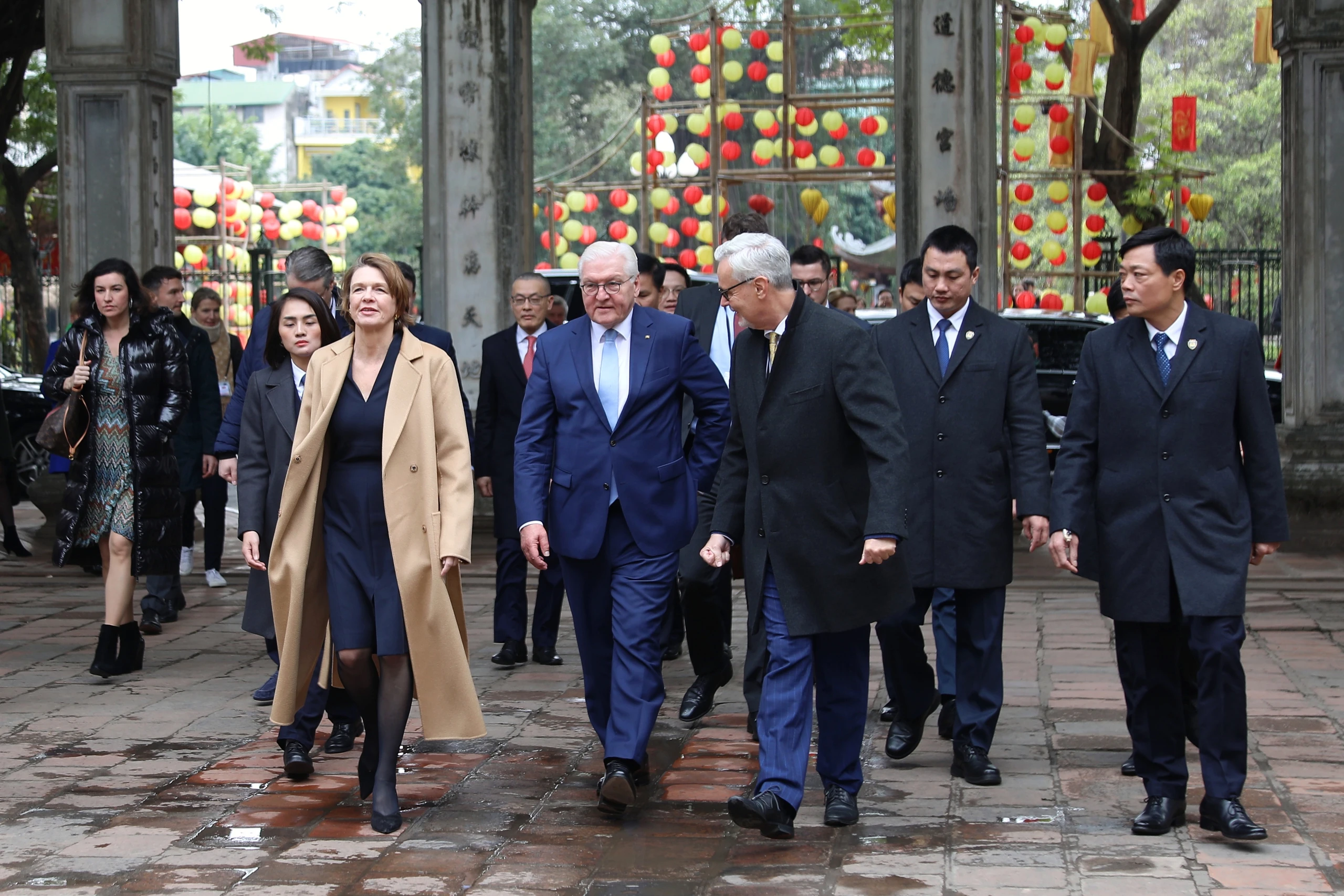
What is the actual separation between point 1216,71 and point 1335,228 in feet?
94.5

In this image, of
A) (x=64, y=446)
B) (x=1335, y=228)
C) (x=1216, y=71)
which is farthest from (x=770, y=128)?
(x=1216, y=71)

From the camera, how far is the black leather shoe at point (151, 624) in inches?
329

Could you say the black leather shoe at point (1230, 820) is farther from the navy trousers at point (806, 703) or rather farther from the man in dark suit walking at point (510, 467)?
the man in dark suit walking at point (510, 467)

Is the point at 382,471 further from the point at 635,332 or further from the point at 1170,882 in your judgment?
the point at 1170,882

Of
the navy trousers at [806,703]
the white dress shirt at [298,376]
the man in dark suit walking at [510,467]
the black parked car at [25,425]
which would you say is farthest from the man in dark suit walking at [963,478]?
the black parked car at [25,425]

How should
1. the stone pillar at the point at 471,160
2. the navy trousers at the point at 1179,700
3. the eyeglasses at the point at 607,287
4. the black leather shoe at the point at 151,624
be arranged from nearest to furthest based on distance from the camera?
the navy trousers at the point at 1179,700
the eyeglasses at the point at 607,287
the black leather shoe at the point at 151,624
the stone pillar at the point at 471,160

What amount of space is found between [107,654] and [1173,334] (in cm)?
478

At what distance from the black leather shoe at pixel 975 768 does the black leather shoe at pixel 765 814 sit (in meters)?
0.89

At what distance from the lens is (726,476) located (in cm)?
502

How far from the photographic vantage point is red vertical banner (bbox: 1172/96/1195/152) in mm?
15211

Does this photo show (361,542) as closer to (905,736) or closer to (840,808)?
(840,808)

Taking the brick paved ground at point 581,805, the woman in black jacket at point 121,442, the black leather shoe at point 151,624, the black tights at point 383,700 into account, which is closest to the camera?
the brick paved ground at point 581,805

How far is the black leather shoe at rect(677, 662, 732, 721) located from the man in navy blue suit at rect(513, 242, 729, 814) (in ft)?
3.28

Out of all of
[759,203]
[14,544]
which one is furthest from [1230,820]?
[759,203]
